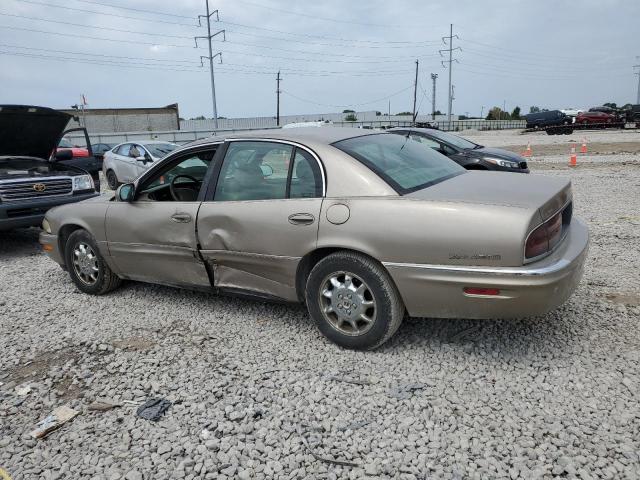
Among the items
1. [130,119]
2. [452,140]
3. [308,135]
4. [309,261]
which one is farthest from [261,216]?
[130,119]

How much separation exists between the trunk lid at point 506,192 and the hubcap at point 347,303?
700 millimetres

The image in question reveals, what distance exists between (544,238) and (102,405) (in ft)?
9.51

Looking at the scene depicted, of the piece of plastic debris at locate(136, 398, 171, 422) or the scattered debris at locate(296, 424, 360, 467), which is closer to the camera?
the scattered debris at locate(296, 424, 360, 467)

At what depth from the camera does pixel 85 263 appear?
5.18 metres

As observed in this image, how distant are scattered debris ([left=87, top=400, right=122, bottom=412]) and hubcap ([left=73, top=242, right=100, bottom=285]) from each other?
217 cm

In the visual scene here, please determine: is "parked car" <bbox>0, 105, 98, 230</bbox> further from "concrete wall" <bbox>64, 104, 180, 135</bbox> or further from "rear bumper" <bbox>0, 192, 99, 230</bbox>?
"concrete wall" <bbox>64, 104, 180, 135</bbox>

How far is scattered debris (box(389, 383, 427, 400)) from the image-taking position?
308cm

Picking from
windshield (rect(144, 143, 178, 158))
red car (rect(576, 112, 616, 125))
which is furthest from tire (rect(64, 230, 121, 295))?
red car (rect(576, 112, 616, 125))

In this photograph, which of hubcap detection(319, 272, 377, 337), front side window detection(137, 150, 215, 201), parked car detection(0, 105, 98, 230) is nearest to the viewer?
hubcap detection(319, 272, 377, 337)

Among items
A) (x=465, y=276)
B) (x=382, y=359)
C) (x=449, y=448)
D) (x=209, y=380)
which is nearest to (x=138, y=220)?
(x=209, y=380)

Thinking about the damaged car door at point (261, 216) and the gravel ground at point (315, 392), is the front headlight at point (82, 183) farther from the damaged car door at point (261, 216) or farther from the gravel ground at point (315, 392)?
the damaged car door at point (261, 216)

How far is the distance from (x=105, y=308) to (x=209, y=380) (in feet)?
6.53

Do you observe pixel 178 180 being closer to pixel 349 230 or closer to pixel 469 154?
pixel 349 230

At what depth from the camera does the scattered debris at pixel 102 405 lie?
314 centimetres
